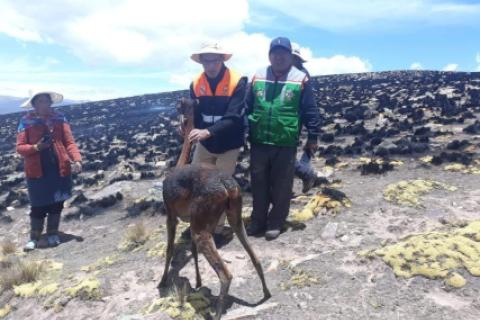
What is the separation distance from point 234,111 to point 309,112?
1.20m

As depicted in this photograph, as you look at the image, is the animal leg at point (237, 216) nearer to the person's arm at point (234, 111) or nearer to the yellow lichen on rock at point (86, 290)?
the person's arm at point (234, 111)

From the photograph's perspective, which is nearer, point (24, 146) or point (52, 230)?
point (24, 146)

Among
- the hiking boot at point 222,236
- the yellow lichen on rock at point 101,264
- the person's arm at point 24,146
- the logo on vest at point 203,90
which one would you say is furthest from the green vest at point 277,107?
the person's arm at point 24,146

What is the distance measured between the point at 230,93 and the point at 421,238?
11.6ft

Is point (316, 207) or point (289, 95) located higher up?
point (289, 95)

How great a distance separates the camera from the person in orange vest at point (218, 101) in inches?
248

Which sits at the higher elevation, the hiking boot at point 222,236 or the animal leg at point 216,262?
the animal leg at point 216,262

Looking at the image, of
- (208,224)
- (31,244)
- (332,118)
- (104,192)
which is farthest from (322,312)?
(332,118)

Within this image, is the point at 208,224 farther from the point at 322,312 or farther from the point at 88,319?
the point at 88,319

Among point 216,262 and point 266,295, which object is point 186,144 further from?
point 266,295

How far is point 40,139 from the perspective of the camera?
8.43 m

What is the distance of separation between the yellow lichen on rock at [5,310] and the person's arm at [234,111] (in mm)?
3999

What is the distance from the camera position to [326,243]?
22.9ft

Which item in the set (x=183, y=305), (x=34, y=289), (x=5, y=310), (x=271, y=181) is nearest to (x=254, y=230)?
(x=271, y=181)
